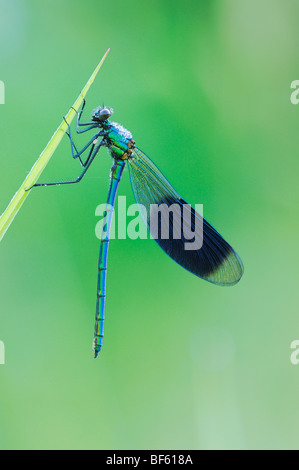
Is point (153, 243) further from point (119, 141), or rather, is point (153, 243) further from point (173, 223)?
point (119, 141)

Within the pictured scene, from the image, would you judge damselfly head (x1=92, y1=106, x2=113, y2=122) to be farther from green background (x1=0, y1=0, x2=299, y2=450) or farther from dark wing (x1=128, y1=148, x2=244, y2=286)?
dark wing (x1=128, y1=148, x2=244, y2=286)

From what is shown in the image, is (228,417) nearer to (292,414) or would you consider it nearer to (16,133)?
(292,414)

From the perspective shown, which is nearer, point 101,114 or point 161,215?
point 101,114

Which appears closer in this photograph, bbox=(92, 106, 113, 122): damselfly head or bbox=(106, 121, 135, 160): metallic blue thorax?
bbox=(92, 106, 113, 122): damselfly head

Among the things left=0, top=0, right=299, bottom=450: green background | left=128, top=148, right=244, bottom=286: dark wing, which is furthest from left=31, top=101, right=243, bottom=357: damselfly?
left=0, top=0, right=299, bottom=450: green background

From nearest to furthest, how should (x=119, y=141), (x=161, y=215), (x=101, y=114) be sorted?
(x=101, y=114), (x=119, y=141), (x=161, y=215)

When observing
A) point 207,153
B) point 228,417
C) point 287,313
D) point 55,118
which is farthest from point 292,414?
point 55,118

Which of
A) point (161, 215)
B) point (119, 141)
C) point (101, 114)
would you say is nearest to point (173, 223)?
point (161, 215)
